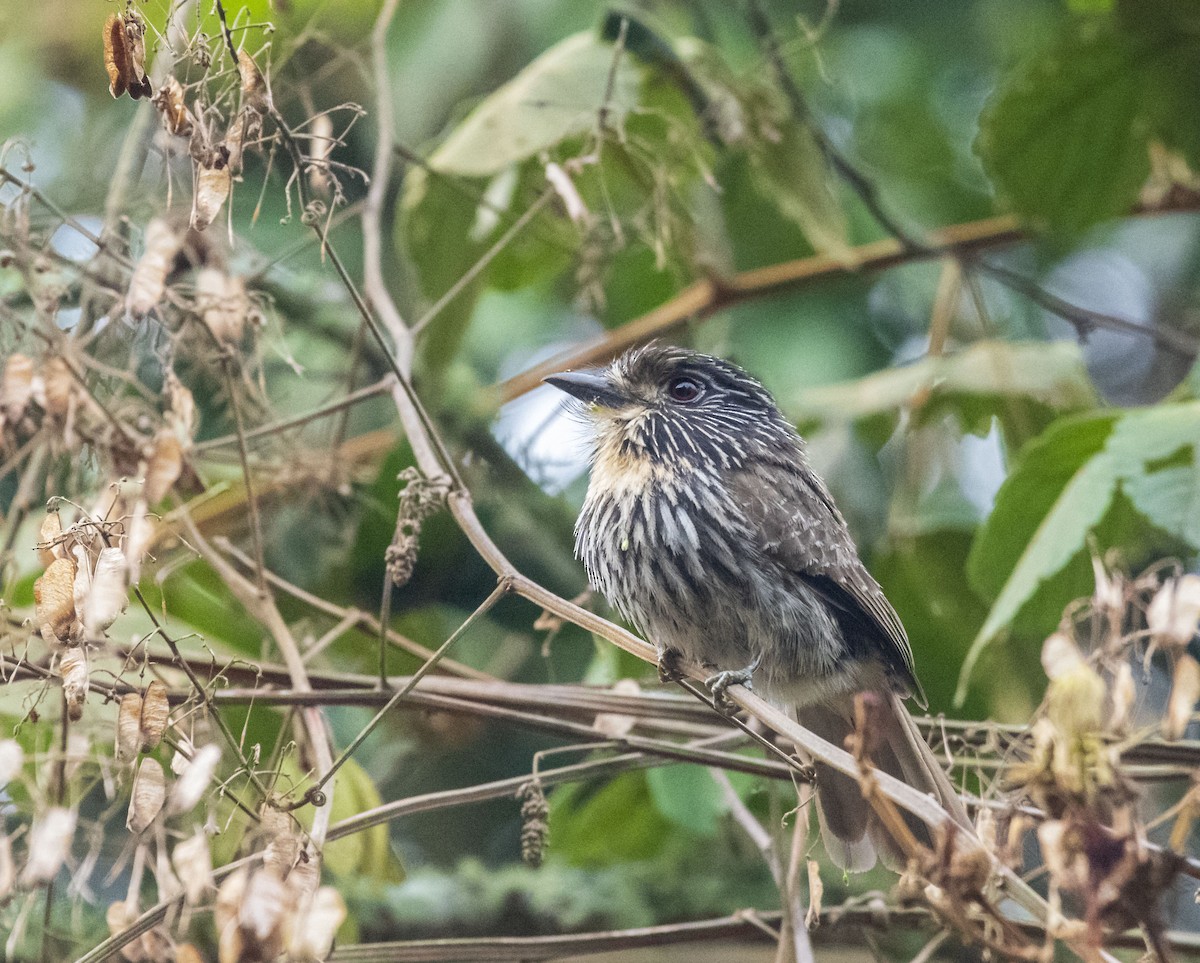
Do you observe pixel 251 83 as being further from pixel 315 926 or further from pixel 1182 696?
pixel 1182 696

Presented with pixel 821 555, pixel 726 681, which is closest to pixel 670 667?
pixel 726 681

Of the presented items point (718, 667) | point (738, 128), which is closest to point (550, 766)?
point (718, 667)

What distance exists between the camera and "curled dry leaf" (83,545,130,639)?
1461mm

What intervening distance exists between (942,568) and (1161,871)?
1.90m

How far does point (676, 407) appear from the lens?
2.96 metres

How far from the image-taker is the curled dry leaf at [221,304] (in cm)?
197

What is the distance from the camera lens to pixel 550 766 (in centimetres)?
337

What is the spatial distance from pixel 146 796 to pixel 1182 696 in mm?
1074

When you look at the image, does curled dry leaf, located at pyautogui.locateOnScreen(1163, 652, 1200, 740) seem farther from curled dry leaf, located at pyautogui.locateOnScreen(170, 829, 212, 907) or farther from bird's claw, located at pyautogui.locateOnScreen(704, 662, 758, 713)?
bird's claw, located at pyautogui.locateOnScreen(704, 662, 758, 713)

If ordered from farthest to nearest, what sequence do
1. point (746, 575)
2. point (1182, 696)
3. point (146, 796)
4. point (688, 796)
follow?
point (688, 796) → point (746, 575) → point (146, 796) → point (1182, 696)

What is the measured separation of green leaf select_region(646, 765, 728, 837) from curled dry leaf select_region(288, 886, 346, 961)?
1.55m

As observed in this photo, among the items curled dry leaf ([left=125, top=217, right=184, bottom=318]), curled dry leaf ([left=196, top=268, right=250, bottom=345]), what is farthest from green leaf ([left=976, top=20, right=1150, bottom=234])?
curled dry leaf ([left=125, top=217, right=184, bottom=318])

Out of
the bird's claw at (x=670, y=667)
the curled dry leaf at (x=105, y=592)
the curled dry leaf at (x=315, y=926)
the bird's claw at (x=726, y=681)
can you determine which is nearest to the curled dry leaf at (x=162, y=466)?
the curled dry leaf at (x=105, y=592)

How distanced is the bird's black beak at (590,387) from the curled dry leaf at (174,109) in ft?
3.97
